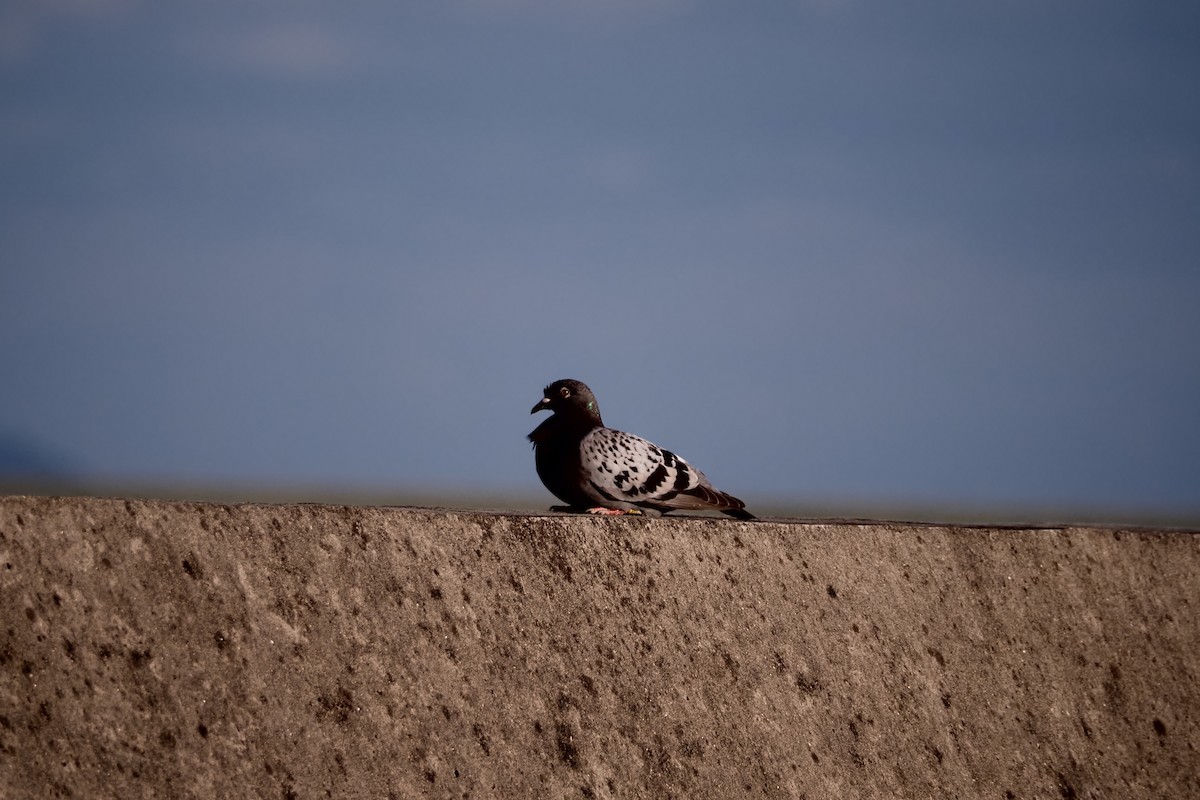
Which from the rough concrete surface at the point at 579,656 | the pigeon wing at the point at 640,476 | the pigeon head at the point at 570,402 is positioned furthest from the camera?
the pigeon head at the point at 570,402

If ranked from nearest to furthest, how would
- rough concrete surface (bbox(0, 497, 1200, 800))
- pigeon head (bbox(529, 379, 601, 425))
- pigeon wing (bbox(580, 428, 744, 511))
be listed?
rough concrete surface (bbox(0, 497, 1200, 800)) < pigeon wing (bbox(580, 428, 744, 511)) < pigeon head (bbox(529, 379, 601, 425))

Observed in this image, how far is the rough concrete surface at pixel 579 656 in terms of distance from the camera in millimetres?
4898

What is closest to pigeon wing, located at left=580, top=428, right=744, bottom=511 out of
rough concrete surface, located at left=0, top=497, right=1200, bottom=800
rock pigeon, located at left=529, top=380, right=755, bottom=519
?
rock pigeon, located at left=529, top=380, right=755, bottom=519

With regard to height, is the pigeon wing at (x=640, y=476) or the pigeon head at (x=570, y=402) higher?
the pigeon head at (x=570, y=402)

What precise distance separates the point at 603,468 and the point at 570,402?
0.57 m

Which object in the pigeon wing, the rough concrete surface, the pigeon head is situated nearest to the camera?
the rough concrete surface

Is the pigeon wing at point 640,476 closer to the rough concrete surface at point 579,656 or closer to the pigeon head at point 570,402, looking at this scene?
the pigeon head at point 570,402

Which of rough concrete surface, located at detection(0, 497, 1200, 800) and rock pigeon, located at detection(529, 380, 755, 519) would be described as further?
rock pigeon, located at detection(529, 380, 755, 519)

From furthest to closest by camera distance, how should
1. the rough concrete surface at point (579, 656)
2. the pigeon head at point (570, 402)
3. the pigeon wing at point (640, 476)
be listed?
the pigeon head at point (570, 402)
the pigeon wing at point (640, 476)
the rough concrete surface at point (579, 656)

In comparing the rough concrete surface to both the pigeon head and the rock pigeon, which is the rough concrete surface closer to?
the rock pigeon

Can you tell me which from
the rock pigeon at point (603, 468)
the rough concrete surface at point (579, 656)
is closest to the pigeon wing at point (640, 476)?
the rock pigeon at point (603, 468)

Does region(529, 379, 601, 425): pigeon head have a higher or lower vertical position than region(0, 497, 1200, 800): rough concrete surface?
higher

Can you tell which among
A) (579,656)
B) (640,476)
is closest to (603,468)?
(640,476)

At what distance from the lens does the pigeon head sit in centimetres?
679
